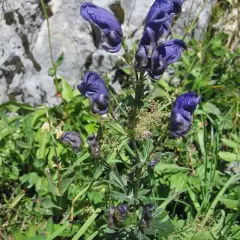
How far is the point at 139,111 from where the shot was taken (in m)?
1.83

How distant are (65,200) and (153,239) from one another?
1.79 feet

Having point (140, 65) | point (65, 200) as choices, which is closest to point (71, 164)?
point (65, 200)

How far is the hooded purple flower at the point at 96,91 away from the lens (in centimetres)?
178

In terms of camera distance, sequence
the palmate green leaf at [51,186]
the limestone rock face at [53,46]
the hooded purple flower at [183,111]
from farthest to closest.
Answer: the limestone rock face at [53,46], the palmate green leaf at [51,186], the hooded purple flower at [183,111]

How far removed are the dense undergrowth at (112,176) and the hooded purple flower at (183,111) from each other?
0.27 metres

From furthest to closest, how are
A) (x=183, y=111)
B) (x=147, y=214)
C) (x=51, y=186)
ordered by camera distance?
(x=51, y=186), (x=147, y=214), (x=183, y=111)

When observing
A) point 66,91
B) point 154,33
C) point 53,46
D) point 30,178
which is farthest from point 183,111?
point 53,46

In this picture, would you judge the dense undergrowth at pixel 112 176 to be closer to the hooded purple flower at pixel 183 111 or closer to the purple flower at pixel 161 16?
the hooded purple flower at pixel 183 111

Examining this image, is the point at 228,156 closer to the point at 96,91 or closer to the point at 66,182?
the point at 66,182

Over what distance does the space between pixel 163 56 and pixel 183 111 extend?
0.78ft

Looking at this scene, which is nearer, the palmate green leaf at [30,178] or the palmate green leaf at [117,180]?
the palmate green leaf at [117,180]

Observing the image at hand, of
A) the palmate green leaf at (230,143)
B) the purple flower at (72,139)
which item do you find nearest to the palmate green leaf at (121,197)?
the purple flower at (72,139)

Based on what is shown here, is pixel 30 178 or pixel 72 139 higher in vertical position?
pixel 72 139

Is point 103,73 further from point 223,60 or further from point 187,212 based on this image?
point 187,212
